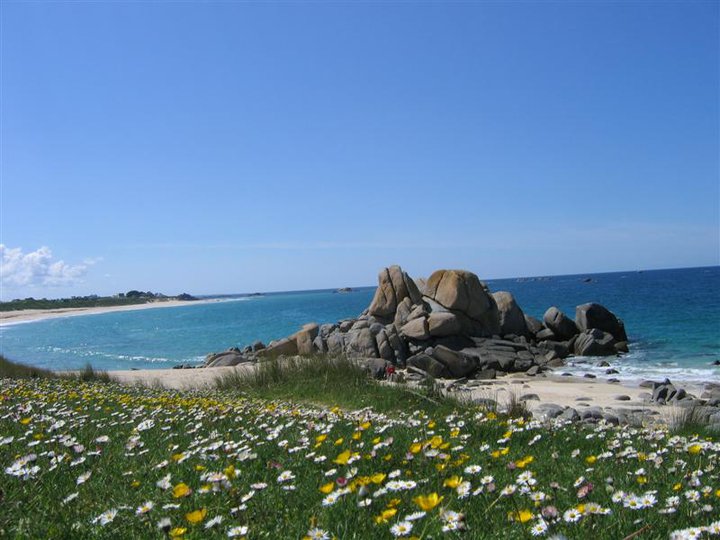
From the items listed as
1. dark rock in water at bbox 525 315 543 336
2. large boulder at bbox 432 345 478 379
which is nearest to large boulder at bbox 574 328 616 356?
dark rock in water at bbox 525 315 543 336

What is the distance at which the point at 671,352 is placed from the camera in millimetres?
29453

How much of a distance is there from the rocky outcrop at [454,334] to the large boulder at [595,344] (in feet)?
0.17

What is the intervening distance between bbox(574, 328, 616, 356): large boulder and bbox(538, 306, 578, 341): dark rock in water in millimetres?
1756

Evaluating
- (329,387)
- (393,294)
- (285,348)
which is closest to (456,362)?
(393,294)

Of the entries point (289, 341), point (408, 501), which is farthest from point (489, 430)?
point (289, 341)

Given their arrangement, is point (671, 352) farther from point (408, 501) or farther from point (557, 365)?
point (408, 501)

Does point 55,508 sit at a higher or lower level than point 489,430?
higher

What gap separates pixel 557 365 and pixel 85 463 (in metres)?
25.9

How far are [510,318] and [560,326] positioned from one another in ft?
10.3

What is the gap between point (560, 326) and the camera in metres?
34.2

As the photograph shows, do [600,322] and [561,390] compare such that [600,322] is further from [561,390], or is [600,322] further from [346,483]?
[346,483]

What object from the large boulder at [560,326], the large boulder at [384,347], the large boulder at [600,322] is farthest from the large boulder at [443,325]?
the large boulder at [600,322]

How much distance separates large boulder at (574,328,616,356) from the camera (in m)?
30.8

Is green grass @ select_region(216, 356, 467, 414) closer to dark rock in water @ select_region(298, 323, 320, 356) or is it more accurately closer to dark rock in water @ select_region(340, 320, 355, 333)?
dark rock in water @ select_region(298, 323, 320, 356)
